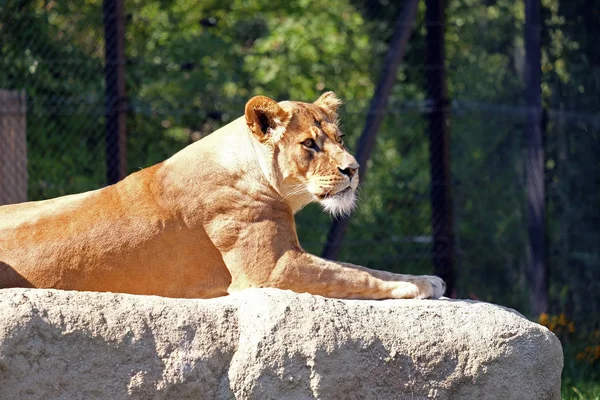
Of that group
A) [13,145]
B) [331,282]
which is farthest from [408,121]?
[331,282]

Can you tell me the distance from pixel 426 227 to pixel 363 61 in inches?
74.8

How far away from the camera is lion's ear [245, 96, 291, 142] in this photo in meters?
4.04

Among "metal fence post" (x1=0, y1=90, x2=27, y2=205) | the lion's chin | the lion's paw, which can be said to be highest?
the lion's chin

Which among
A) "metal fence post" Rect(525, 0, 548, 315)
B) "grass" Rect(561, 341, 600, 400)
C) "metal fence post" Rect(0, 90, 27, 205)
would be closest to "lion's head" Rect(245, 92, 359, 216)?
"grass" Rect(561, 341, 600, 400)

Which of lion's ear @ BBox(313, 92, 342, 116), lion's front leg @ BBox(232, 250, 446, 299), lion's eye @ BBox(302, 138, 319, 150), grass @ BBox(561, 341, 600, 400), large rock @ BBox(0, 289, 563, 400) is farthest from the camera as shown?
grass @ BBox(561, 341, 600, 400)

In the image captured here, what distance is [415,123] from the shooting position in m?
8.29

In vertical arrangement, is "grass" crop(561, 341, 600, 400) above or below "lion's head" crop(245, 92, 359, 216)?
below

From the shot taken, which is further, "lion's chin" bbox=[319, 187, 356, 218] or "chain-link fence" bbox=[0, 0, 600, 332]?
"chain-link fence" bbox=[0, 0, 600, 332]

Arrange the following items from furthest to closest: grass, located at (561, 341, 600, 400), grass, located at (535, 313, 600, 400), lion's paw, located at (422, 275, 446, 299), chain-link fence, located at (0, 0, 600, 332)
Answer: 1. chain-link fence, located at (0, 0, 600, 332)
2. grass, located at (535, 313, 600, 400)
3. grass, located at (561, 341, 600, 400)
4. lion's paw, located at (422, 275, 446, 299)

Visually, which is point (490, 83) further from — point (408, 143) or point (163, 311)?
point (163, 311)

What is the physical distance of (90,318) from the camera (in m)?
3.15

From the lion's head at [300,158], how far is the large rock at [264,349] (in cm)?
62

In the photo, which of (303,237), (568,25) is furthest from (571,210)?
(303,237)

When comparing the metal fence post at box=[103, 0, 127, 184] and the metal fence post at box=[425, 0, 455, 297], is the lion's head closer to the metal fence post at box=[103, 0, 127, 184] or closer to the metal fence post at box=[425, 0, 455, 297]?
the metal fence post at box=[103, 0, 127, 184]
